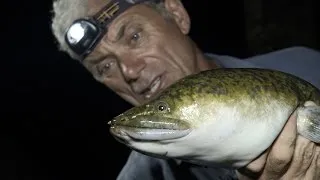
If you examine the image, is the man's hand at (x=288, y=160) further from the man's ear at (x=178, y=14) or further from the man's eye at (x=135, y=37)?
the man's ear at (x=178, y=14)

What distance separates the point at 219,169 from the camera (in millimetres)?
2939

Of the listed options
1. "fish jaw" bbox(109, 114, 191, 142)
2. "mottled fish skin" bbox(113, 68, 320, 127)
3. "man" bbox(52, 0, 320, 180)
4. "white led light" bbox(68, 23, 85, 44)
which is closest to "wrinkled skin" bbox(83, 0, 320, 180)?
"man" bbox(52, 0, 320, 180)

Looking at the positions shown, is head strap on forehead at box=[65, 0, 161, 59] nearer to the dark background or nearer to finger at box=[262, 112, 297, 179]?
finger at box=[262, 112, 297, 179]

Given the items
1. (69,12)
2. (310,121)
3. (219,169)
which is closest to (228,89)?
(310,121)

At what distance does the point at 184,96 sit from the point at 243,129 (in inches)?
8.5

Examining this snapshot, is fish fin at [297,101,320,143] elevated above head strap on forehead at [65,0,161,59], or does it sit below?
below

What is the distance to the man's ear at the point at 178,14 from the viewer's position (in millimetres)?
3404

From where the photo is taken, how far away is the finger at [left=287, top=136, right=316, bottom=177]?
6.28ft

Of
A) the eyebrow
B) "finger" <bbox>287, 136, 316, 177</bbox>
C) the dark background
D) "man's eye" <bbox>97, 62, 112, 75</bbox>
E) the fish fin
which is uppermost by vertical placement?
the eyebrow

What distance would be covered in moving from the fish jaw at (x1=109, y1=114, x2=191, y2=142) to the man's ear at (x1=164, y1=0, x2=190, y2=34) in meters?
1.88

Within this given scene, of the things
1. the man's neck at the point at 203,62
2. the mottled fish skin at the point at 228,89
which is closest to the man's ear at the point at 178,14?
the man's neck at the point at 203,62

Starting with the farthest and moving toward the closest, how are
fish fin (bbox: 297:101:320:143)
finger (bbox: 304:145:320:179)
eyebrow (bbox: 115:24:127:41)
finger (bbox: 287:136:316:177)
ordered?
1. eyebrow (bbox: 115:24:127:41)
2. finger (bbox: 304:145:320:179)
3. finger (bbox: 287:136:316:177)
4. fish fin (bbox: 297:101:320:143)

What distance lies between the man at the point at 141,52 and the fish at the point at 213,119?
116 cm

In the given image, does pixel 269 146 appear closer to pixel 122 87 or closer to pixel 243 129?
pixel 243 129
